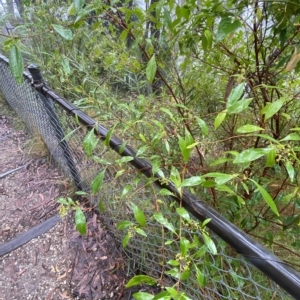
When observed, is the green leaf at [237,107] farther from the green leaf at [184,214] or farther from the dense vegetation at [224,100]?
the green leaf at [184,214]

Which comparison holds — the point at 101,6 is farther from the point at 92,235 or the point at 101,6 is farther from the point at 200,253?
the point at 92,235

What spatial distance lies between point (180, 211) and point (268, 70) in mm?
831

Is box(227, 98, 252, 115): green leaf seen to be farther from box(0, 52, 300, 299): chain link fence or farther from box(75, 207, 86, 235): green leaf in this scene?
box(75, 207, 86, 235): green leaf

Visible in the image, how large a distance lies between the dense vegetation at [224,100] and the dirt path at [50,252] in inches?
29.1

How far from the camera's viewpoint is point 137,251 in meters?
1.41

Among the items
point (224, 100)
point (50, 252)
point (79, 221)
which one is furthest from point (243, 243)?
point (50, 252)

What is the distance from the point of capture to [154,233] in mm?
1230

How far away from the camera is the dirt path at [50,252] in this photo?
4.53 ft

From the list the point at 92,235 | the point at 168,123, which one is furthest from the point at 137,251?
the point at 168,123

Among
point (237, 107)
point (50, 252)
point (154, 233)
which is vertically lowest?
point (50, 252)

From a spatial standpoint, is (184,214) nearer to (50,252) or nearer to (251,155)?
(251,155)

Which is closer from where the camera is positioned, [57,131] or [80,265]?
[80,265]

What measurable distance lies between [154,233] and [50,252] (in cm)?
81

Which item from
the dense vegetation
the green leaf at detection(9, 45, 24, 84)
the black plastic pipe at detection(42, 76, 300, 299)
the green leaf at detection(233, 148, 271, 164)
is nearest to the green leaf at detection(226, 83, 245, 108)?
the dense vegetation
